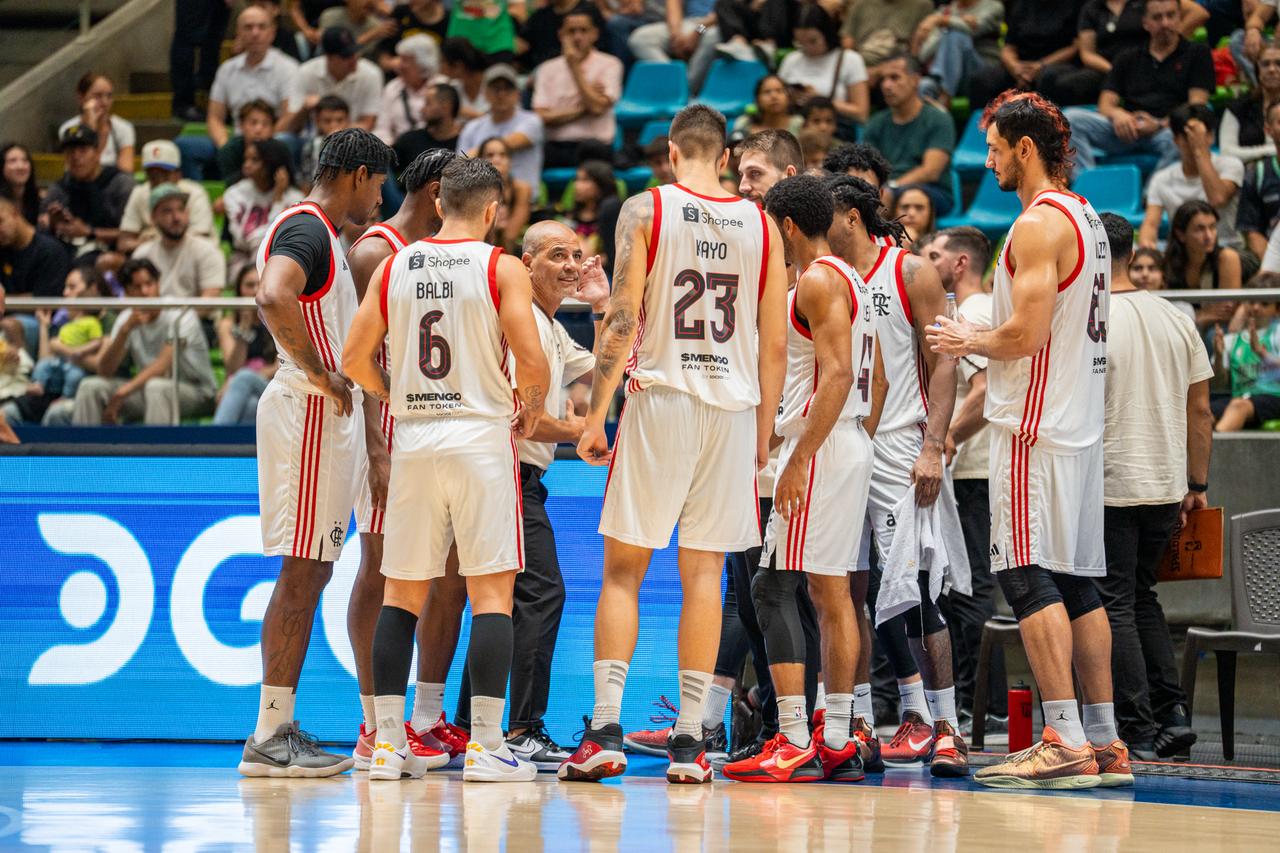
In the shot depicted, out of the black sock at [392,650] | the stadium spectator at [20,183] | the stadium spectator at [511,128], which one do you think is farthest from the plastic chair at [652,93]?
the black sock at [392,650]

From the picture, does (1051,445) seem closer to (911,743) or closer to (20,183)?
(911,743)

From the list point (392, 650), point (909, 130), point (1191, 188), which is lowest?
point (392, 650)

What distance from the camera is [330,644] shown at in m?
7.25

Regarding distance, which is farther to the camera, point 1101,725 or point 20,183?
point 20,183

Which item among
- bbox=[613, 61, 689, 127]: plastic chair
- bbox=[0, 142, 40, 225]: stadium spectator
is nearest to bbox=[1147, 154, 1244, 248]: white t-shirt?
bbox=[613, 61, 689, 127]: plastic chair

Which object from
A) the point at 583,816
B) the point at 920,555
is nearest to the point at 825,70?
the point at 920,555

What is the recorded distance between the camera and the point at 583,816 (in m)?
4.95

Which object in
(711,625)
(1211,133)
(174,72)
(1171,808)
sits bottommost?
(1171,808)

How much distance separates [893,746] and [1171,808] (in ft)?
4.93

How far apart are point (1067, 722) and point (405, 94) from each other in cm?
967

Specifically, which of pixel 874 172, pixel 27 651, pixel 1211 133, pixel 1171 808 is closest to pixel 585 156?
pixel 1211 133

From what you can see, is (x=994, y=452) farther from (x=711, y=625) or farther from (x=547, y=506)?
(x=547, y=506)

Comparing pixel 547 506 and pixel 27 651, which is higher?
pixel 547 506

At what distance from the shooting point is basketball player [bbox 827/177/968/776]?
654 cm
